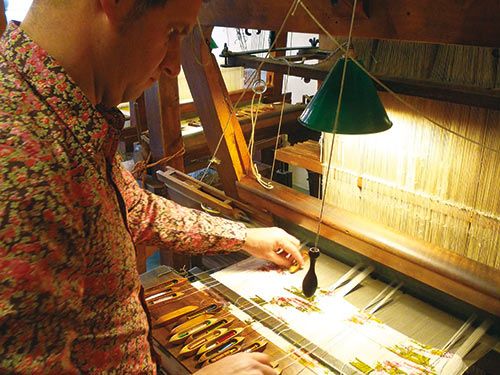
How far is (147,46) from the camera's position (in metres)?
0.93

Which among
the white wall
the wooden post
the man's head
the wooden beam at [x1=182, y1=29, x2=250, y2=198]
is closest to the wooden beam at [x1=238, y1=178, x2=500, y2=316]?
the wooden beam at [x1=182, y1=29, x2=250, y2=198]

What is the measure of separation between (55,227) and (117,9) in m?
0.41

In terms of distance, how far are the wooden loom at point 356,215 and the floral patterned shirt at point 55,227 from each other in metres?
0.90

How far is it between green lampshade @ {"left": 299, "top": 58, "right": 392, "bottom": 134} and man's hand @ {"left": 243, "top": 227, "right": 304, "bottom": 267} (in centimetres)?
56

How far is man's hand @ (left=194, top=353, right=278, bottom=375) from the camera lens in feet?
3.93

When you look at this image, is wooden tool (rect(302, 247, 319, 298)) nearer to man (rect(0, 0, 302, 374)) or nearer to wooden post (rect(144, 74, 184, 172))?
man (rect(0, 0, 302, 374))

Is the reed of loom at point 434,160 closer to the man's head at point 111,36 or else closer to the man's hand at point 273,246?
the man's hand at point 273,246

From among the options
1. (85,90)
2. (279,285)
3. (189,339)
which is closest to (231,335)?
(189,339)

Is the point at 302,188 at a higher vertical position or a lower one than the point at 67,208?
lower

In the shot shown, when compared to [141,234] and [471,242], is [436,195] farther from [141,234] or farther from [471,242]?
[141,234]

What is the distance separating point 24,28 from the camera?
0.87m

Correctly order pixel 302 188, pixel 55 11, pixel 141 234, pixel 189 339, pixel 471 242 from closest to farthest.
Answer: pixel 55 11 < pixel 189 339 < pixel 141 234 < pixel 471 242 < pixel 302 188

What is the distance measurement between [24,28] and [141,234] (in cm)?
84

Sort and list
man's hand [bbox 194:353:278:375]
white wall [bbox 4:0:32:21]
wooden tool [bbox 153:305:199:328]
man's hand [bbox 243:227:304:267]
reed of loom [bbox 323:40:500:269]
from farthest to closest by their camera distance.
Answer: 1. white wall [bbox 4:0:32:21]
2. man's hand [bbox 243:227:304:267]
3. reed of loom [bbox 323:40:500:269]
4. wooden tool [bbox 153:305:199:328]
5. man's hand [bbox 194:353:278:375]
